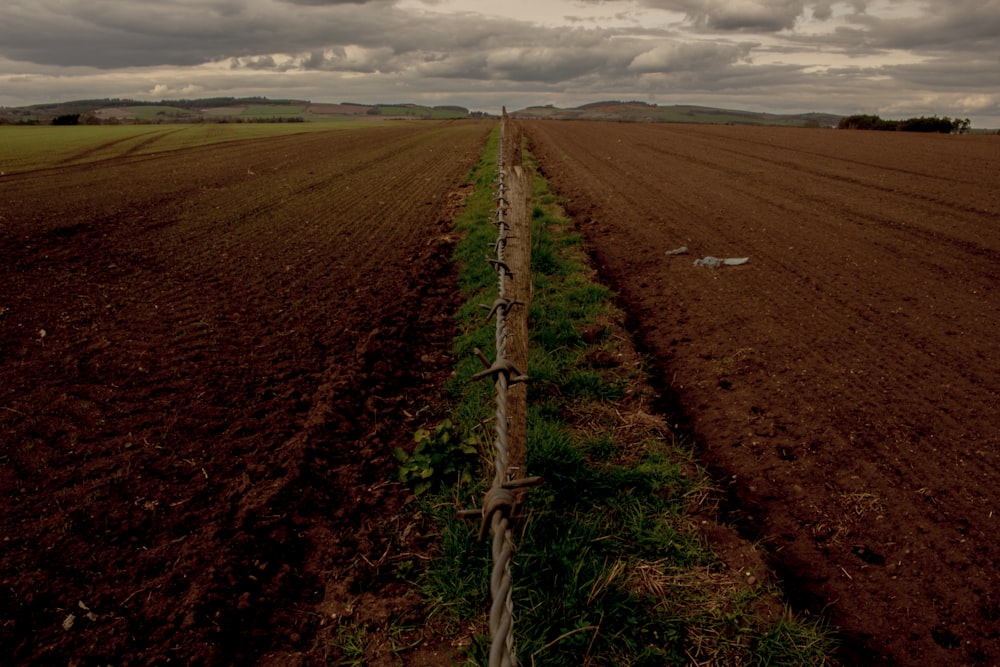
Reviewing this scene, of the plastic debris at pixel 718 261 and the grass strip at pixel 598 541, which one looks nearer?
the grass strip at pixel 598 541

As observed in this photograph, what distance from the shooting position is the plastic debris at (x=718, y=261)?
7.93 meters

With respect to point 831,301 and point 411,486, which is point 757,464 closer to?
point 411,486

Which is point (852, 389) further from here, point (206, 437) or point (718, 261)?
point (206, 437)

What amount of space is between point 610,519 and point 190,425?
3.21m

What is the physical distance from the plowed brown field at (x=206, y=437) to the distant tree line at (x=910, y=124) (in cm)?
5015

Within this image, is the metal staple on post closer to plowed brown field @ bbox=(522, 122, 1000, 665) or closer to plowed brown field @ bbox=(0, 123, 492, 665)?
plowed brown field @ bbox=(0, 123, 492, 665)

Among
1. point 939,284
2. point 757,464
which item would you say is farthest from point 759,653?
point 939,284

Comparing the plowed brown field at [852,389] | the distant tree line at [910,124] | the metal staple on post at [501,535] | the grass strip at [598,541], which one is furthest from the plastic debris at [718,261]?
the distant tree line at [910,124]

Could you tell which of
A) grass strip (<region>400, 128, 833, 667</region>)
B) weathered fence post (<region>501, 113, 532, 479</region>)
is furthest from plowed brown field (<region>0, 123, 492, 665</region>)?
weathered fence post (<region>501, 113, 532, 479</region>)

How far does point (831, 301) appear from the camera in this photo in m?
6.44

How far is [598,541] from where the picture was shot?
3.17 m

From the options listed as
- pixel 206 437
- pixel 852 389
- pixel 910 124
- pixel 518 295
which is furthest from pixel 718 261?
pixel 910 124

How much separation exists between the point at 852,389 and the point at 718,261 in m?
3.73

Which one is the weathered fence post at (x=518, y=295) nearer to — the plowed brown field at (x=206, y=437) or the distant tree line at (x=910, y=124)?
the plowed brown field at (x=206, y=437)
